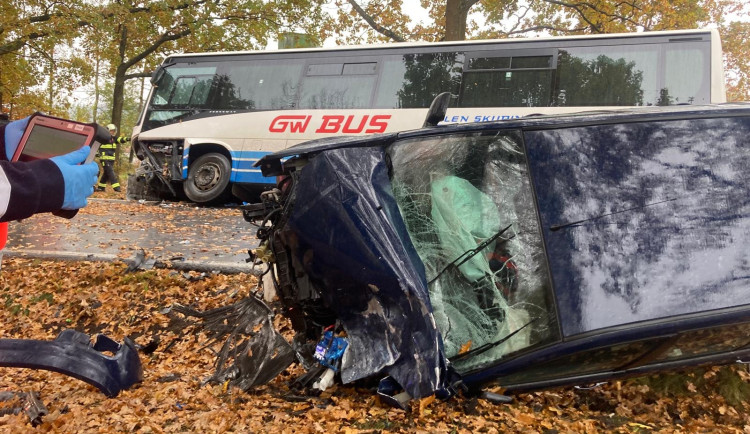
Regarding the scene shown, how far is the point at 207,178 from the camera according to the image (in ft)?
38.9

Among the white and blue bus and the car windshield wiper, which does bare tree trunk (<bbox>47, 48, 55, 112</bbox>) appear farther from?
the car windshield wiper

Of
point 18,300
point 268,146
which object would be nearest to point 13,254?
point 18,300

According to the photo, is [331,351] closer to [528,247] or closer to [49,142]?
[528,247]

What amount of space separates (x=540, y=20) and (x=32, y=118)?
1883 cm

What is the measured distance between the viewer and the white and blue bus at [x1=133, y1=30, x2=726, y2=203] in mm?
8641

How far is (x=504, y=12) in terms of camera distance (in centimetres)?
1689

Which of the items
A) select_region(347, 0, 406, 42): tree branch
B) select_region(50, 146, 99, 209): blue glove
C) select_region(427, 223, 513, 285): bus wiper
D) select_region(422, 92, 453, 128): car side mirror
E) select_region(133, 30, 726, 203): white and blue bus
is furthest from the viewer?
select_region(347, 0, 406, 42): tree branch

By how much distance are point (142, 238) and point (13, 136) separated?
4797 mm

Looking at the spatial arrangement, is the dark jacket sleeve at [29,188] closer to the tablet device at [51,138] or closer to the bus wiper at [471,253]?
the tablet device at [51,138]

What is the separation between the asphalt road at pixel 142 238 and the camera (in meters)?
5.98

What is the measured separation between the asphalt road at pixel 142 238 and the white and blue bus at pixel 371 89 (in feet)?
6.57

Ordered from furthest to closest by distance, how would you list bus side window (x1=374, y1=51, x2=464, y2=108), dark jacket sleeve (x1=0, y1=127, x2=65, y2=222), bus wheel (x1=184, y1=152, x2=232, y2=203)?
bus wheel (x1=184, y1=152, x2=232, y2=203), bus side window (x1=374, y1=51, x2=464, y2=108), dark jacket sleeve (x1=0, y1=127, x2=65, y2=222)

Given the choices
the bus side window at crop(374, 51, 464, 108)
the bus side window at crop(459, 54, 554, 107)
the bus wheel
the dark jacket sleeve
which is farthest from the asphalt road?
the bus side window at crop(459, 54, 554, 107)

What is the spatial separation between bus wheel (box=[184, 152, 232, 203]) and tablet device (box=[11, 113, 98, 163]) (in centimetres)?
912
